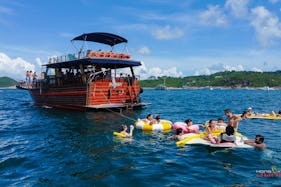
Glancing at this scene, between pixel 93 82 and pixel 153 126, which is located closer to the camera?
pixel 153 126

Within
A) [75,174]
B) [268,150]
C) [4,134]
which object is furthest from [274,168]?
[4,134]

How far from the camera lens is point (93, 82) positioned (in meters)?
28.9

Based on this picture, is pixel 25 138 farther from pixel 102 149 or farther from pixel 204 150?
pixel 204 150

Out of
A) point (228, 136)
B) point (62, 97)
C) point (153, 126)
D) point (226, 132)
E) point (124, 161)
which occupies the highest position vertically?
point (62, 97)

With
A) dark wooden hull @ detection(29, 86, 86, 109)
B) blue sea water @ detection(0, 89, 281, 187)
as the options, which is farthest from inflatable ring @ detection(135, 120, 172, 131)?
dark wooden hull @ detection(29, 86, 86, 109)

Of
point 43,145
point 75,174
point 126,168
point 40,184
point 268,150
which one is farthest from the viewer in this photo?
point 43,145

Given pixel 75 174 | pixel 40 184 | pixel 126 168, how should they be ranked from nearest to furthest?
1. pixel 40 184
2. pixel 75 174
3. pixel 126 168

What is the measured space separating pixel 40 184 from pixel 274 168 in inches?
357

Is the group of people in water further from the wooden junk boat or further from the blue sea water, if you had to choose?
the wooden junk boat

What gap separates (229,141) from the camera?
1418 cm

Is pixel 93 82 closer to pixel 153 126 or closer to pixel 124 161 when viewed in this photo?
pixel 153 126

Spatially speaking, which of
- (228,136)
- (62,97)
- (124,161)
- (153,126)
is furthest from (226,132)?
(62,97)

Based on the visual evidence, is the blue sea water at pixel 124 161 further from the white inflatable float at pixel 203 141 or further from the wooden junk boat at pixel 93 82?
the wooden junk boat at pixel 93 82

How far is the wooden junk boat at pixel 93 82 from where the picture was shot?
29.2 meters
